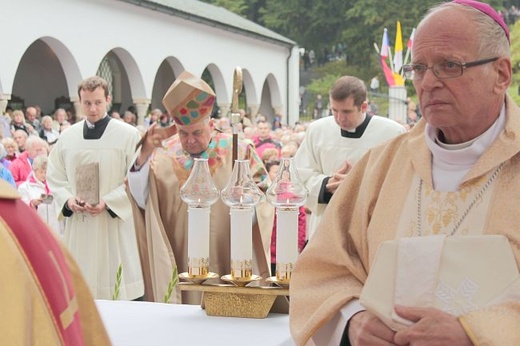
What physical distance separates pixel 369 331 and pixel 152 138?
245cm

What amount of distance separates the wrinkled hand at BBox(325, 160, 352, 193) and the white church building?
1027 centimetres

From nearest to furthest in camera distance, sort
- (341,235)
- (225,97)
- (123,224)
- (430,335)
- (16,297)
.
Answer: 1. (16,297)
2. (430,335)
3. (341,235)
4. (123,224)
5. (225,97)

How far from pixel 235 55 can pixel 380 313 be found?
24.6 meters

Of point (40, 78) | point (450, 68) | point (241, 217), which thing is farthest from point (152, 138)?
point (40, 78)

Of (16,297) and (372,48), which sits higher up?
(372,48)

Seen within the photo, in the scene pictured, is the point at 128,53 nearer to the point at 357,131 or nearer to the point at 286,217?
the point at 357,131

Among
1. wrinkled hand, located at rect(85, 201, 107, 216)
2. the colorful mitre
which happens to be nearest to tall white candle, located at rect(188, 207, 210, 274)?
the colorful mitre

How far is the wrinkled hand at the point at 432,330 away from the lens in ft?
7.27

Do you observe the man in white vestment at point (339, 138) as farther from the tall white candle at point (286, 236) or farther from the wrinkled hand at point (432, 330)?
the wrinkled hand at point (432, 330)

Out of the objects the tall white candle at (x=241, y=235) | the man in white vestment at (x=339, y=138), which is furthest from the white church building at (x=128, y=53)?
the tall white candle at (x=241, y=235)

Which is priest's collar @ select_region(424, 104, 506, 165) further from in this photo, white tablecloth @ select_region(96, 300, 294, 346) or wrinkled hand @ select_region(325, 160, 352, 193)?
wrinkled hand @ select_region(325, 160, 352, 193)

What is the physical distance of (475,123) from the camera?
246 cm

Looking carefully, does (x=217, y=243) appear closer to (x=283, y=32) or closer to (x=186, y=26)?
(x=186, y=26)

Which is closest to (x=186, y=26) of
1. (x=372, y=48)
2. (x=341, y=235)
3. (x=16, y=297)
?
(x=341, y=235)
